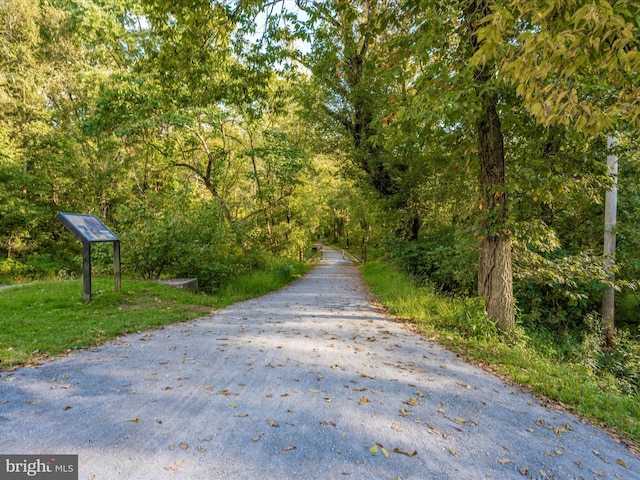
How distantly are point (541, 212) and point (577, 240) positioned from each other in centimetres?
195

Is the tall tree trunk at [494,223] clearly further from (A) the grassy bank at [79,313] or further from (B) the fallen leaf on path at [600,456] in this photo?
(A) the grassy bank at [79,313]

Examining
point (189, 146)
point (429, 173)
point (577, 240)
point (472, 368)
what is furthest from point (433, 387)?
point (189, 146)

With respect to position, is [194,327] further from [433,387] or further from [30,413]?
[433,387]

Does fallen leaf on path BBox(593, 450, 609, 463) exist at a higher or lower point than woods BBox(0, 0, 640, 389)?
lower

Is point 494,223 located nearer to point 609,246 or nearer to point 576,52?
point 576,52

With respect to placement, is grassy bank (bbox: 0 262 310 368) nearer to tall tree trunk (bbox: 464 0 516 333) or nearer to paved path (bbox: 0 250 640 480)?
paved path (bbox: 0 250 640 480)

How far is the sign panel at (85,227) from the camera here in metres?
6.57

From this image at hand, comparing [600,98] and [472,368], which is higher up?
[600,98]

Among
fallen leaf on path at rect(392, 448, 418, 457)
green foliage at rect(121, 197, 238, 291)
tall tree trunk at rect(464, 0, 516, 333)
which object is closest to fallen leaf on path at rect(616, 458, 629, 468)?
fallen leaf on path at rect(392, 448, 418, 457)

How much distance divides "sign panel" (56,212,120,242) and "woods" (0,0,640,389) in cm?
216

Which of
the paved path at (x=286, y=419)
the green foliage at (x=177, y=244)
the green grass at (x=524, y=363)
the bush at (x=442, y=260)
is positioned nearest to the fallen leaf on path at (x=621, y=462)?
the paved path at (x=286, y=419)

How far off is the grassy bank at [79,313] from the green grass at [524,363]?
15.9 feet

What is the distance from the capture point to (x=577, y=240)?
937 cm

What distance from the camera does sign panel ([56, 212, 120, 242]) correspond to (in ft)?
21.6
